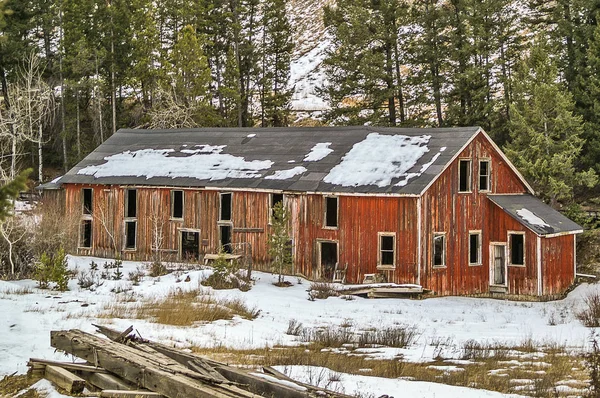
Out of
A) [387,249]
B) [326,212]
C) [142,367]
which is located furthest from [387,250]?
[142,367]

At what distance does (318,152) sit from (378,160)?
3.18 meters

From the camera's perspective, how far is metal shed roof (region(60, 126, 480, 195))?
29.3 metres

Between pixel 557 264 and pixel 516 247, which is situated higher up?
pixel 516 247

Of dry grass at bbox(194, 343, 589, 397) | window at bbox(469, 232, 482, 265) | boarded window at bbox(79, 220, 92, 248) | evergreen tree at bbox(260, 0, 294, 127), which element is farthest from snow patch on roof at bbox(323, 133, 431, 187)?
evergreen tree at bbox(260, 0, 294, 127)

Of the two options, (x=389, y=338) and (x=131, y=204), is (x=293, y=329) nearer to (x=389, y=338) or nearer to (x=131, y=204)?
(x=389, y=338)

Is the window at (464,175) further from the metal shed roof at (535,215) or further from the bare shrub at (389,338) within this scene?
the bare shrub at (389,338)

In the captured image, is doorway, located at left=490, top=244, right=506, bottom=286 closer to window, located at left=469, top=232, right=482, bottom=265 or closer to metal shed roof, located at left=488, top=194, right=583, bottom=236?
window, located at left=469, top=232, right=482, bottom=265

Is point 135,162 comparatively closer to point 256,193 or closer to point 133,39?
point 256,193

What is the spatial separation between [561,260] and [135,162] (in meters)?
20.4

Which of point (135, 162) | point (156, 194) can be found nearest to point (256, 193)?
point (156, 194)

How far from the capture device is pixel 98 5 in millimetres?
54812

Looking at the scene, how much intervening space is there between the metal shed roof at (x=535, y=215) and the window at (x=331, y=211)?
6.60 meters

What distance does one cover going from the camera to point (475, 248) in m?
30.4

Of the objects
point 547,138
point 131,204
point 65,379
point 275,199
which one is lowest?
point 65,379
